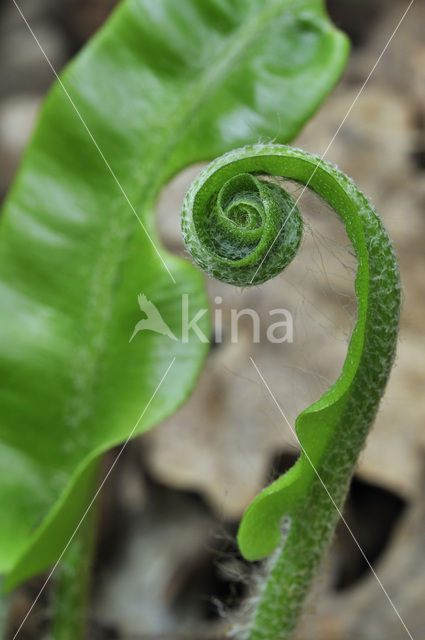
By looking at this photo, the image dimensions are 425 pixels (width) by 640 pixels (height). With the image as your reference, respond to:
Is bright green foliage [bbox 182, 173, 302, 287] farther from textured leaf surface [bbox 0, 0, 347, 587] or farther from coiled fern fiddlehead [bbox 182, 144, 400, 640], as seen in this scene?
textured leaf surface [bbox 0, 0, 347, 587]

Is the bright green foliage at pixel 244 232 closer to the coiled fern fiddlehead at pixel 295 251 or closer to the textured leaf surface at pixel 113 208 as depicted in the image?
the coiled fern fiddlehead at pixel 295 251

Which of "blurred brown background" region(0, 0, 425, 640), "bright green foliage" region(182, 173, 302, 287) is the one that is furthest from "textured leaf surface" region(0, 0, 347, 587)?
Result: "bright green foliage" region(182, 173, 302, 287)

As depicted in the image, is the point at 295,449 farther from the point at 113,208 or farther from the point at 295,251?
the point at 295,251

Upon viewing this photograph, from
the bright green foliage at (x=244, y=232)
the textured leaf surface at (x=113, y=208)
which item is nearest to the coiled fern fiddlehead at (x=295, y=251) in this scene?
the bright green foliage at (x=244, y=232)

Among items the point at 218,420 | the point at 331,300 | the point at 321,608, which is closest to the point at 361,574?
the point at 321,608

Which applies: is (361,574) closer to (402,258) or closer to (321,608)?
(321,608)

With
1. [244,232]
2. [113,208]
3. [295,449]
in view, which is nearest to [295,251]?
[244,232]
